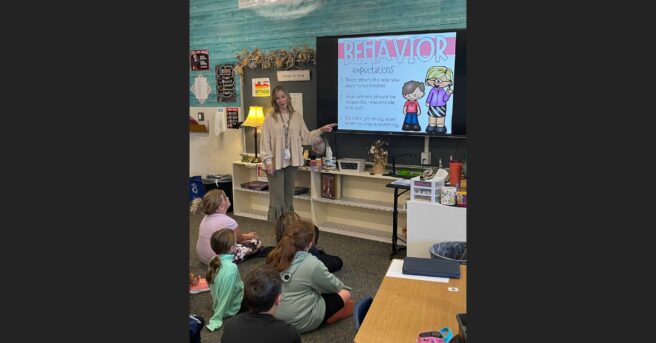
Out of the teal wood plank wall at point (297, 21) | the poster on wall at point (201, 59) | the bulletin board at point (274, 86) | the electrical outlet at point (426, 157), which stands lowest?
the electrical outlet at point (426, 157)

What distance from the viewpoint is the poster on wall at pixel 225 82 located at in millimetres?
6324

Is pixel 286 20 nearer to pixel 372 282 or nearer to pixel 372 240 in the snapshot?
pixel 372 240

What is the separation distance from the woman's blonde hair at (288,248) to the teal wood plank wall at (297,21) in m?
2.69

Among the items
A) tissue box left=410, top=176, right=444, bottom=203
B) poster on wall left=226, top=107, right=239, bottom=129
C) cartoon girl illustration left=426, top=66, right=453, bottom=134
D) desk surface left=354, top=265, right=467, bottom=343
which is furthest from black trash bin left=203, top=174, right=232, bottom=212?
desk surface left=354, top=265, right=467, bottom=343

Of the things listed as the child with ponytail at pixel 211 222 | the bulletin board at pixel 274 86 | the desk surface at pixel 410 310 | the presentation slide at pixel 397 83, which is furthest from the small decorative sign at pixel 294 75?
the desk surface at pixel 410 310

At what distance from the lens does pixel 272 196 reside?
5008 millimetres

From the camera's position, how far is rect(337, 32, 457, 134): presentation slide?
4.61 m

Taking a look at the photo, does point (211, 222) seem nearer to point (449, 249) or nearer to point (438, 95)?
point (449, 249)

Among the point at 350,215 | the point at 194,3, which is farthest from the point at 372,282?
the point at 194,3

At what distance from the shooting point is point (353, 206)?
17.7 ft

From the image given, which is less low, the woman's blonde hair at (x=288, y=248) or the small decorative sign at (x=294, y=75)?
the small decorative sign at (x=294, y=75)

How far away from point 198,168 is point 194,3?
Answer: 2155mm

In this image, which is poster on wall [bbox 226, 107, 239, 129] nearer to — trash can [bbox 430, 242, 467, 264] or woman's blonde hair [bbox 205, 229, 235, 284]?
woman's blonde hair [bbox 205, 229, 235, 284]

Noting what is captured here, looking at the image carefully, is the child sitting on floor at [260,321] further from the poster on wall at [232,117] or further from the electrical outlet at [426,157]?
the poster on wall at [232,117]
